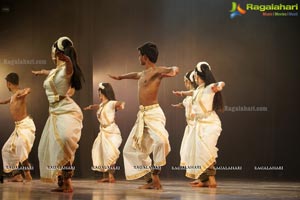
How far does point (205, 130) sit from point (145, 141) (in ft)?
3.17

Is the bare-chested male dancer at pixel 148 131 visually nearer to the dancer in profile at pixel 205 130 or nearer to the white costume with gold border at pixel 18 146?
the dancer in profile at pixel 205 130

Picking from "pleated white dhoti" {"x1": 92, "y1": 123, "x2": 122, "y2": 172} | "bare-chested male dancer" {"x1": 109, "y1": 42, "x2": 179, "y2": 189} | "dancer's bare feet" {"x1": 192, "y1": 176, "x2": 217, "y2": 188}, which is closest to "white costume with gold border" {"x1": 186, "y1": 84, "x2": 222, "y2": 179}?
"dancer's bare feet" {"x1": 192, "y1": 176, "x2": 217, "y2": 188}

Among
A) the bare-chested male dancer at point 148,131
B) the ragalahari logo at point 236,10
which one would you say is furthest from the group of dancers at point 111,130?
the ragalahari logo at point 236,10

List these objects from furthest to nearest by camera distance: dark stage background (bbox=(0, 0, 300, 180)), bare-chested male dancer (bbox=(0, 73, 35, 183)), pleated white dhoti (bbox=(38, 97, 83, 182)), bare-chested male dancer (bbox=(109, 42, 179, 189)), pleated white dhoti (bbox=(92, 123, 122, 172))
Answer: dark stage background (bbox=(0, 0, 300, 180)) < pleated white dhoti (bbox=(92, 123, 122, 172)) < bare-chested male dancer (bbox=(0, 73, 35, 183)) < bare-chested male dancer (bbox=(109, 42, 179, 189)) < pleated white dhoti (bbox=(38, 97, 83, 182))

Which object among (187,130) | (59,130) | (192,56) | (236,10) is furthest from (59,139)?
(236,10)

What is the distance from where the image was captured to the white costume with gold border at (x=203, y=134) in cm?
723

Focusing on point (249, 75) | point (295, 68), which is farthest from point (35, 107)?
point (295, 68)

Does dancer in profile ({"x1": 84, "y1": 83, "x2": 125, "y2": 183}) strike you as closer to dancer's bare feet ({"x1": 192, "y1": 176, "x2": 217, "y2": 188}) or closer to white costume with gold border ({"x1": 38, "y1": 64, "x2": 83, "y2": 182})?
dancer's bare feet ({"x1": 192, "y1": 176, "x2": 217, "y2": 188})

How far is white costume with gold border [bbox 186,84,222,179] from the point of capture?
7.23m

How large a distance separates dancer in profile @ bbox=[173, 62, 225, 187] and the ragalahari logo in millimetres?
2523

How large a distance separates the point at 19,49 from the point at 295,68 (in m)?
4.61

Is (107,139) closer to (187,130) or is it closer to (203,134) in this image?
(187,130)

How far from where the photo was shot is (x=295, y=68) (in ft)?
32.0

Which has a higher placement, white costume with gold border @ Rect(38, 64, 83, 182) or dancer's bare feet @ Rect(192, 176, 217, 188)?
white costume with gold border @ Rect(38, 64, 83, 182)
